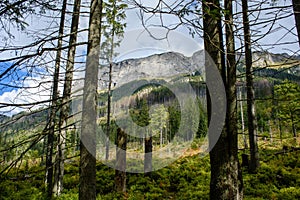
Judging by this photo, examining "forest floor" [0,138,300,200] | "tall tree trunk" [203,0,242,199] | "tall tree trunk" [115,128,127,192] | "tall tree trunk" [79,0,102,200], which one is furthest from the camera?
"tall tree trunk" [115,128,127,192]

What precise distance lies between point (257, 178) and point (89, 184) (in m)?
6.57

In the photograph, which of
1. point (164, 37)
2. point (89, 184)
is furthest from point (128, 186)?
point (164, 37)

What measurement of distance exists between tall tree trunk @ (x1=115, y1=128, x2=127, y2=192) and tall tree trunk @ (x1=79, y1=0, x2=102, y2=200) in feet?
15.7

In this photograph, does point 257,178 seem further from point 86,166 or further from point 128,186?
point 86,166

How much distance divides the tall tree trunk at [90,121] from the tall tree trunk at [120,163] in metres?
4.78

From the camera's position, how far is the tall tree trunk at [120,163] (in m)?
7.40

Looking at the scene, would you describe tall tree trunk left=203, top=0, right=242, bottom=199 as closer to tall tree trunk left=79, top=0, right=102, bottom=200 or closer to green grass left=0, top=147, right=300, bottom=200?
tall tree trunk left=79, top=0, right=102, bottom=200

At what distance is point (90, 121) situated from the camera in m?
2.96

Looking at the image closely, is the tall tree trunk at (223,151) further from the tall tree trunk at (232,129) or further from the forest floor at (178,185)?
the forest floor at (178,185)

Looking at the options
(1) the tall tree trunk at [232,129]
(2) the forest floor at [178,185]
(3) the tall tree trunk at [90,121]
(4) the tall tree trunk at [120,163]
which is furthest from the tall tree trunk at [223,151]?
(4) the tall tree trunk at [120,163]

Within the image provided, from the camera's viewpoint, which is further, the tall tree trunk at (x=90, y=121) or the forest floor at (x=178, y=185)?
the forest floor at (x=178, y=185)

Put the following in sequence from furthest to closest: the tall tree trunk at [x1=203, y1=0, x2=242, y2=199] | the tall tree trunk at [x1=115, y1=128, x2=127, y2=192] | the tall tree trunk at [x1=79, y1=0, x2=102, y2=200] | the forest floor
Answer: the tall tree trunk at [x1=115, y1=128, x2=127, y2=192] → the forest floor → the tall tree trunk at [x1=79, y1=0, x2=102, y2=200] → the tall tree trunk at [x1=203, y1=0, x2=242, y2=199]

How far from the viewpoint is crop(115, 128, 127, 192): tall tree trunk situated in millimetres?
7395

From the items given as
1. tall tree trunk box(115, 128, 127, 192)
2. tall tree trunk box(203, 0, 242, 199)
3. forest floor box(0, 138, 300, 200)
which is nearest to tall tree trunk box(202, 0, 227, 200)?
tall tree trunk box(203, 0, 242, 199)
